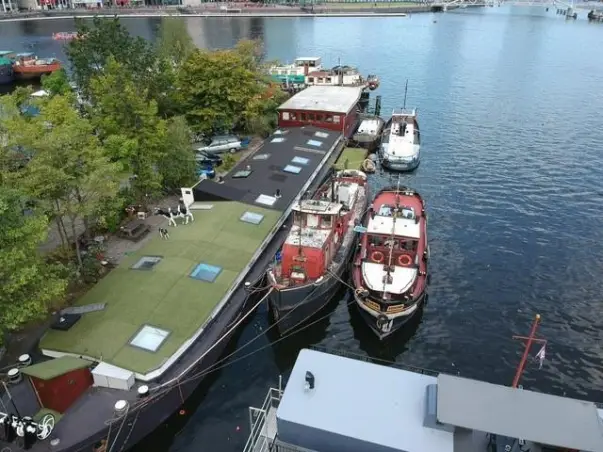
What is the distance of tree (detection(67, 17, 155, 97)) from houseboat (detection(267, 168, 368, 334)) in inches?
1540

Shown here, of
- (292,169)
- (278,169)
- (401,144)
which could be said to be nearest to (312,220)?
(292,169)

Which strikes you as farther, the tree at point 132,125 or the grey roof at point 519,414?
the tree at point 132,125

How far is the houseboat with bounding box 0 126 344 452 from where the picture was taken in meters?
24.2

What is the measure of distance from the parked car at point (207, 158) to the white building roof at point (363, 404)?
41.0 meters

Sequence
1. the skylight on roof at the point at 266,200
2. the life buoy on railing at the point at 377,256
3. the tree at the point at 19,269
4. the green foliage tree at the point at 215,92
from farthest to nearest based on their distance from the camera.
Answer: the green foliage tree at the point at 215,92 < the skylight on roof at the point at 266,200 < the life buoy on railing at the point at 377,256 < the tree at the point at 19,269

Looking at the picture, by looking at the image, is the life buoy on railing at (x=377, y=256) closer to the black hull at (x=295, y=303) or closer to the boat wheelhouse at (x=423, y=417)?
the black hull at (x=295, y=303)

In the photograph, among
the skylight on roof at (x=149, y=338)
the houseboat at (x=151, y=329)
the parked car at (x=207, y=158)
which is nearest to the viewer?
the houseboat at (x=151, y=329)

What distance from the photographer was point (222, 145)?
6312cm

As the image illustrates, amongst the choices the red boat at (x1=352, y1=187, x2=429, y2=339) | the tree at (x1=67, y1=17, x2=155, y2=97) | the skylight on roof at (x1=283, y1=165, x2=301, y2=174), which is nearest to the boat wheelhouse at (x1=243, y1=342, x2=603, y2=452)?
the red boat at (x1=352, y1=187, x2=429, y2=339)

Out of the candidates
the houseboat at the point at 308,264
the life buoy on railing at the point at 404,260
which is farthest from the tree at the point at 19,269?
the life buoy on railing at the point at 404,260

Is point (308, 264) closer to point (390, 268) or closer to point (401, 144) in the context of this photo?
point (390, 268)

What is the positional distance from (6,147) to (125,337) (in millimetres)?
17725

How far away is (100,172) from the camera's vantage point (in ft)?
113

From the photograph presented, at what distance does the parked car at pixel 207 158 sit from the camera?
2285 inches
